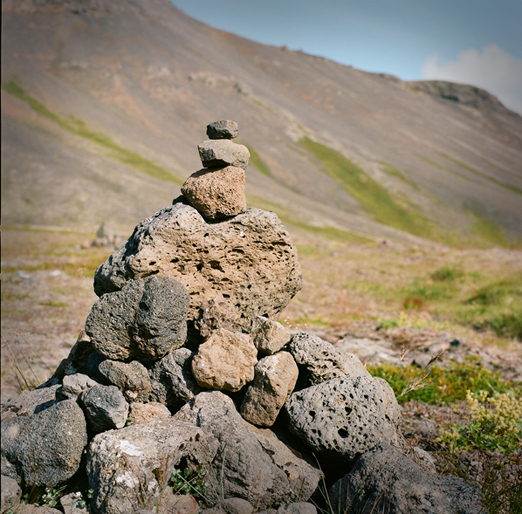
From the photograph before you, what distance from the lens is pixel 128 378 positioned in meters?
5.18

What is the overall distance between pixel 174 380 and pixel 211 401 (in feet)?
2.03

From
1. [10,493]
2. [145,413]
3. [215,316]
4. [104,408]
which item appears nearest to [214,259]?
[215,316]

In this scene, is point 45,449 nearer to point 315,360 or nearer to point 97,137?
point 315,360

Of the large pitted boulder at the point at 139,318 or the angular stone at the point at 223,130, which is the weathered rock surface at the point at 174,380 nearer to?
the large pitted boulder at the point at 139,318

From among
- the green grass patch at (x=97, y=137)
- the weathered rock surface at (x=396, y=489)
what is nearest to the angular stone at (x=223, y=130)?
the weathered rock surface at (x=396, y=489)

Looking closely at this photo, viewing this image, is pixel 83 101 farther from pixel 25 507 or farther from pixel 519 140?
pixel 519 140

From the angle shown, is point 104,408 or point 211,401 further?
point 211,401

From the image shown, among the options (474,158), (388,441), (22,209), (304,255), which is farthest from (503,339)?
(474,158)

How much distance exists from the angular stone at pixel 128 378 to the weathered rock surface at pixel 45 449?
2.04 feet

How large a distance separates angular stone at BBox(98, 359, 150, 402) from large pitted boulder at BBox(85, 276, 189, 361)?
0.56ft

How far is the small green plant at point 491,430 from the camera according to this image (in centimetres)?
571

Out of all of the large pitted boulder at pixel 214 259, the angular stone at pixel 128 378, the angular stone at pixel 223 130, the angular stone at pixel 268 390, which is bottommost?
the angular stone at pixel 128 378

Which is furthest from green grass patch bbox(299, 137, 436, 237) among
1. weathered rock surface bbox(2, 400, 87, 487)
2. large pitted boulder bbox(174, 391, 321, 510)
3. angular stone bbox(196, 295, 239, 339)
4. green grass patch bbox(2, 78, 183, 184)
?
weathered rock surface bbox(2, 400, 87, 487)

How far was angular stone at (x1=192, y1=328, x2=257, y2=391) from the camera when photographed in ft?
16.8
